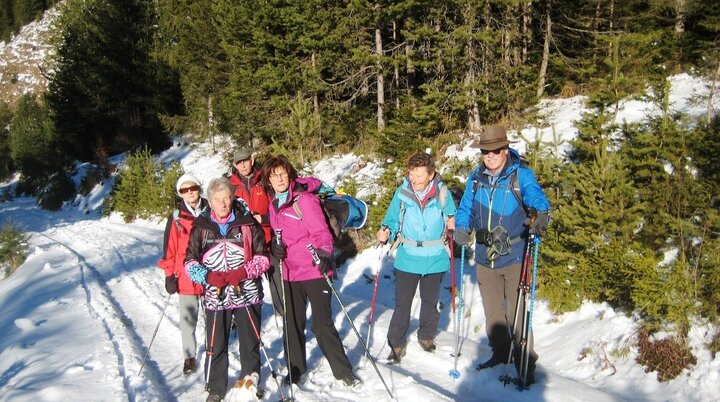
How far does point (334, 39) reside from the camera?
1722 centimetres

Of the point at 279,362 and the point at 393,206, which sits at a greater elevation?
the point at 393,206

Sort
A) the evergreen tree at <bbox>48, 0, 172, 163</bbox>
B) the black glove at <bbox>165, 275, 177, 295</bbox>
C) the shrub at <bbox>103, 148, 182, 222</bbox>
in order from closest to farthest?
the black glove at <bbox>165, 275, 177, 295</bbox>, the shrub at <bbox>103, 148, 182, 222</bbox>, the evergreen tree at <bbox>48, 0, 172, 163</bbox>

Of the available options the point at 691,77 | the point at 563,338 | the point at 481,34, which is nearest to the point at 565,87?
the point at 691,77

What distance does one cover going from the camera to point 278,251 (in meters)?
4.53

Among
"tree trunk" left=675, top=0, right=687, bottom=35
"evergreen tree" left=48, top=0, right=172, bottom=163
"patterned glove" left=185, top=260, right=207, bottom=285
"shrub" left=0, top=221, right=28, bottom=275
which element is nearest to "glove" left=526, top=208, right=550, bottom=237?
"patterned glove" left=185, top=260, right=207, bottom=285

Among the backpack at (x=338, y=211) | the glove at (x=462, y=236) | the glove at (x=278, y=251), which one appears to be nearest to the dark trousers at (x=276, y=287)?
the glove at (x=278, y=251)

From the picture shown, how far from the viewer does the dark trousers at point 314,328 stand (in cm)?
461

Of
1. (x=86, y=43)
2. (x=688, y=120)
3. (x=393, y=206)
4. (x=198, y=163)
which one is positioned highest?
(x=86, y=43)

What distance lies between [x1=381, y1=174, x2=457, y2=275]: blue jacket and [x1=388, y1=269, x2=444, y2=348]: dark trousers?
0.12 meters

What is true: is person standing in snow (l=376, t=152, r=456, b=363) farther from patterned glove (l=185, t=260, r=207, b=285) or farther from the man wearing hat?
patterned glove (l=185, t=260, r=207, b=285)

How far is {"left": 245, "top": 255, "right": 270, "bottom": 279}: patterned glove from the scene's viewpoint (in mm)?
4328

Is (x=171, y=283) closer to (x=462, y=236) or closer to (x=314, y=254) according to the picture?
(x=314, y=254)

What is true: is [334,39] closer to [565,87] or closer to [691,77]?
[565,87]

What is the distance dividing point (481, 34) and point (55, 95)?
112 feet
